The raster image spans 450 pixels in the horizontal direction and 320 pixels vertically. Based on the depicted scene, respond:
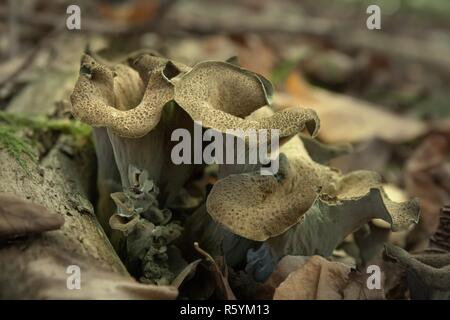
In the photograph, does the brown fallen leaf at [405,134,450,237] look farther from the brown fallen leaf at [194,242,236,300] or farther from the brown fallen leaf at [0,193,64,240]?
the brown fallen leaf at [0,193,64,240]

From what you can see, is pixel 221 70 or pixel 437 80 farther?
pixel 437 80

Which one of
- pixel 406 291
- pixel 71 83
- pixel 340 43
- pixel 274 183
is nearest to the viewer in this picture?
pixel 274 183

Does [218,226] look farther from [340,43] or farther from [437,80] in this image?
[437,80]

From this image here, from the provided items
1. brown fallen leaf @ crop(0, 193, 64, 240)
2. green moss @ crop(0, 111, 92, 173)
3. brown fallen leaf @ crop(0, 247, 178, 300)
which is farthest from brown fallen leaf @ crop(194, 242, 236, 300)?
green moss @ crop(0, 111, 92, 173)

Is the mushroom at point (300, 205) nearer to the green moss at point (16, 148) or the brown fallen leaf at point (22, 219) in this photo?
the brown fallen leaf at point (22, 219)

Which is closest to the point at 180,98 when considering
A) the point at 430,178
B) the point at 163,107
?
the point at 163,107

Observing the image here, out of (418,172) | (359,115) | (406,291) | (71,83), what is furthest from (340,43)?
(406,291)

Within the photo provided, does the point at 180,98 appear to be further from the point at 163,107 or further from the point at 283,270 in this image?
the point at 283,270
